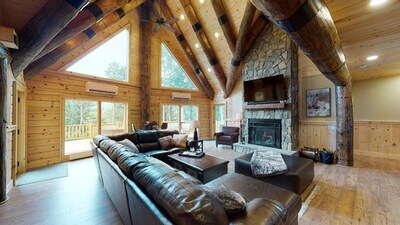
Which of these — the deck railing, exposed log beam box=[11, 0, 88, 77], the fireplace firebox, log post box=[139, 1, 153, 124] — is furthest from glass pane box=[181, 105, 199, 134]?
exposed log beam box=[11, 0, 88, 77]

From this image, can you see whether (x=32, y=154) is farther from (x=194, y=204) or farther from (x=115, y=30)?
(x=194, y=204)

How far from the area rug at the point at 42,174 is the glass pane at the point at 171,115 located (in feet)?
13.2

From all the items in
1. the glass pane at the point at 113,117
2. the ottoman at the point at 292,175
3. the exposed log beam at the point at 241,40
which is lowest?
the ottoman at the point at 292,175

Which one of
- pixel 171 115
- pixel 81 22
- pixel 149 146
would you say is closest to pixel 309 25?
pixel 81 22

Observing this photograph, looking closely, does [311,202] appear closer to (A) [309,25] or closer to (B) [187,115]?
(A) [309,25]

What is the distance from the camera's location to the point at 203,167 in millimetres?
2828

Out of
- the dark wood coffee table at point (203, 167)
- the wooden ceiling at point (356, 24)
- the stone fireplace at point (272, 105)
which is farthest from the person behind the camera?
the stone fireplace at point (272, 105)

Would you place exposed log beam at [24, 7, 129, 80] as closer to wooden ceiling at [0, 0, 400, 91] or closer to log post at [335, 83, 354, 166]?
wooden ceiling at [0, 0, 400, 91]

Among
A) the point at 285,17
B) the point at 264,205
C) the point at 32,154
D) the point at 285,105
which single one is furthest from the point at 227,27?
the point at 32,154

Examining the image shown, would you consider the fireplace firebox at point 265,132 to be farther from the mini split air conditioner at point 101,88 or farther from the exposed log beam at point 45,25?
the exposed log beam at point 45,25

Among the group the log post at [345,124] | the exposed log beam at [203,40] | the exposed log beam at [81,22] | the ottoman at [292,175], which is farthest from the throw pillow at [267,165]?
the exposed log beam at [203,40]

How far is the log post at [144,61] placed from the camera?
21.7 ft

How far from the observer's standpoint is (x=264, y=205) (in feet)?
4.24

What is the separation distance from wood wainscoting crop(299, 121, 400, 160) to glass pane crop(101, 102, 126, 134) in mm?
6162
